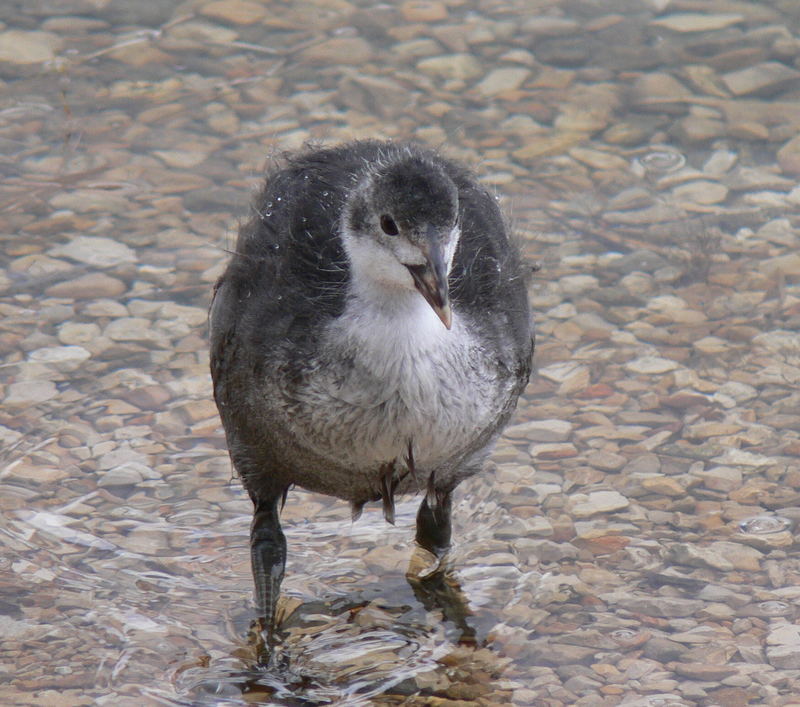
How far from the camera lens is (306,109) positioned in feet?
31.5

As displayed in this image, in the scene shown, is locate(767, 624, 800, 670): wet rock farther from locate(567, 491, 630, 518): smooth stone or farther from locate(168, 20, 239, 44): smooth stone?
locate(168, 20, 239, 44): smooth stone

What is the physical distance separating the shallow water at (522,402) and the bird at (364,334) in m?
0.55

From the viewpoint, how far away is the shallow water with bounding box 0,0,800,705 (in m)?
5.60

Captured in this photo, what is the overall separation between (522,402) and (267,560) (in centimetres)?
197

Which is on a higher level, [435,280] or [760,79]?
[435,280]

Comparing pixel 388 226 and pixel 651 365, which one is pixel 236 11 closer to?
pixel 651 365

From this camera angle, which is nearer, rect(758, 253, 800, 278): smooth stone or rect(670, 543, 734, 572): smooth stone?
rect(670, 543, 734, 572): smooth stone

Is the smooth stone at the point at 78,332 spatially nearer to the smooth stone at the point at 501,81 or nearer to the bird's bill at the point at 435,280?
the bird's bill at the point at 435,280

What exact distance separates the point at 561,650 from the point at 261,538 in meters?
1.29

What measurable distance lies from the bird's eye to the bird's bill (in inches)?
5.2

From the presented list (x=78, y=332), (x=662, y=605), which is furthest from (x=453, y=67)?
(x=662, y=605)

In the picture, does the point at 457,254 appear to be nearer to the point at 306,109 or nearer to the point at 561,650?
the point at 561,650

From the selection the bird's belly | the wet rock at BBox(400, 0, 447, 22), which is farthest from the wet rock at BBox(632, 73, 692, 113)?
the bird's belly

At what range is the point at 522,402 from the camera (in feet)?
23.4
